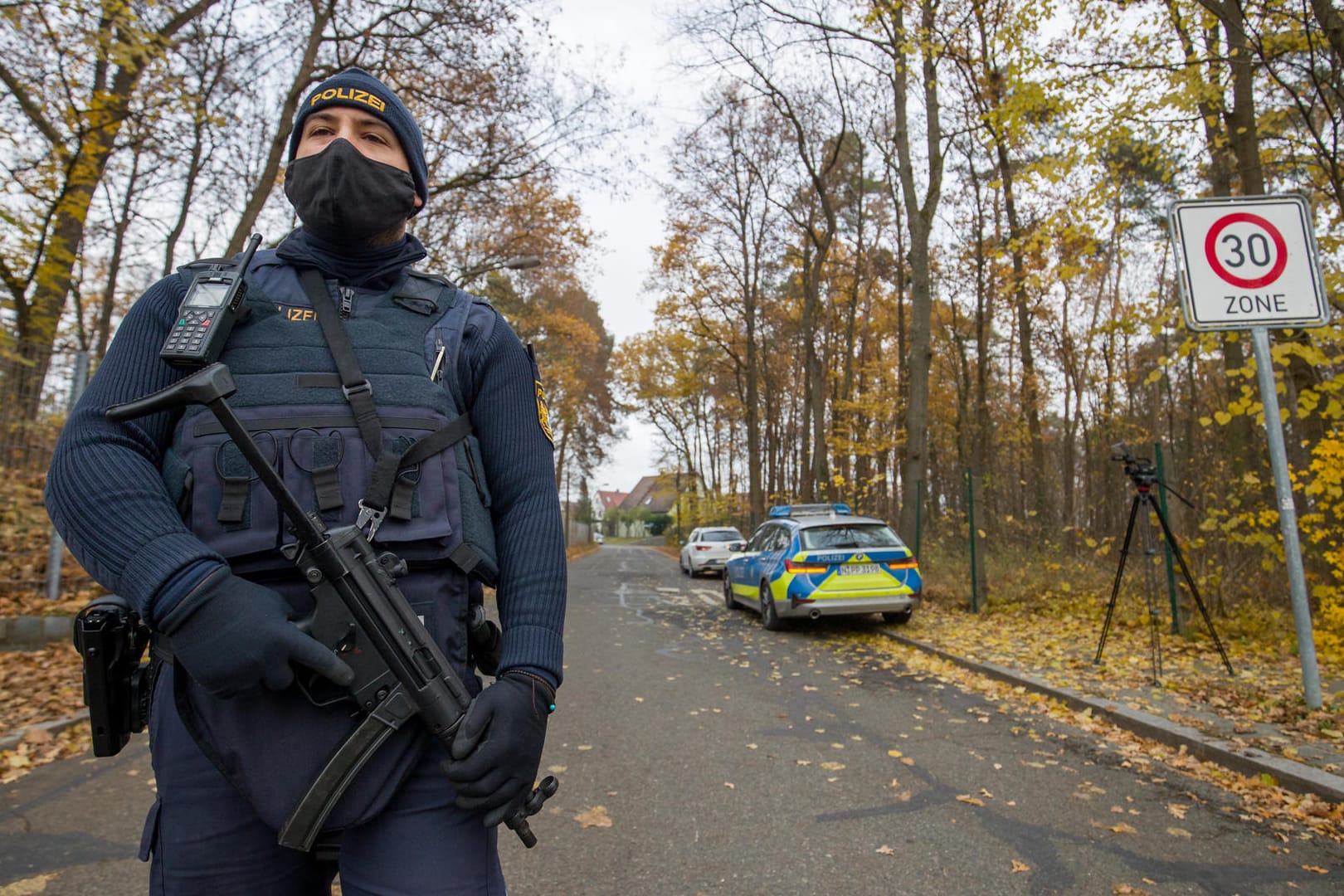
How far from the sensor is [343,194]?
1592 mm

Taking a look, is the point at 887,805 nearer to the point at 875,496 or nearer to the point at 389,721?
the point at 389,721

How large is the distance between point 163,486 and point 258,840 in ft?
1.96

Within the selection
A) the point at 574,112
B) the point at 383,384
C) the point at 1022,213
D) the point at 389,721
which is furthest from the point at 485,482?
the point at 1022,213

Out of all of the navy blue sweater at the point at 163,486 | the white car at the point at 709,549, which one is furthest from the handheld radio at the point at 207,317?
the white car at the point at 709,549

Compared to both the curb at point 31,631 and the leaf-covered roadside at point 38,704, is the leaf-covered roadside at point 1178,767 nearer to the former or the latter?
the leaf-covered roadside at point 38,704

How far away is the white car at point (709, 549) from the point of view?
24.7m

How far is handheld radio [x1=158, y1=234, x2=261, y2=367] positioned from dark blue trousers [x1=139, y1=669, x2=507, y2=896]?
0.52 m

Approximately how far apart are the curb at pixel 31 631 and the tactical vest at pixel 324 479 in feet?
23.7

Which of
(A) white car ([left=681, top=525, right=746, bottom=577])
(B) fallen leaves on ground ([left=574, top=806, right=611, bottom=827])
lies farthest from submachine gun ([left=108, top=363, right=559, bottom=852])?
(A) white car ([left=681, top=525, right=746, bottom=577])

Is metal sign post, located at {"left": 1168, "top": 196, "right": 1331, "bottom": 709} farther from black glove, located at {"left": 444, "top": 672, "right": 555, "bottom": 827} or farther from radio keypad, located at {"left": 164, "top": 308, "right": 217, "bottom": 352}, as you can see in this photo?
radio keypad, located at {"left": 164, "top": 308, "right": 217, "bottom": 352}

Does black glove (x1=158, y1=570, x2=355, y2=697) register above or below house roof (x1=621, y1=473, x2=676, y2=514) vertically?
Answer: below

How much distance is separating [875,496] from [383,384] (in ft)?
77.3

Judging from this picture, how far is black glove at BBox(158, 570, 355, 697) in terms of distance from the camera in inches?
47.1

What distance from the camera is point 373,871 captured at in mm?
1318
